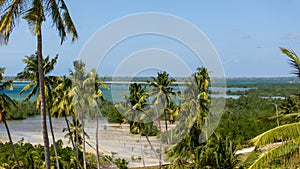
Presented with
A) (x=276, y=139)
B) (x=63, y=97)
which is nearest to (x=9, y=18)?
(x=276, y=139)

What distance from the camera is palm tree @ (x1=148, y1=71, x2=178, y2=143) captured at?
89.6 ft

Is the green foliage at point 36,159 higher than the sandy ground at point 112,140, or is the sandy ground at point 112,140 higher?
the green foliage at point 36,159

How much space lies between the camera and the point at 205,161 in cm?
1526

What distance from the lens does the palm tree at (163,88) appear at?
2731 centimetres

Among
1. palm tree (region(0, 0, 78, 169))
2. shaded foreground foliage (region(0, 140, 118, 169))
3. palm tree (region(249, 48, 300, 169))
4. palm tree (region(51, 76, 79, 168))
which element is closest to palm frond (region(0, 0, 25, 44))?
palm tree (region(0, 0, 78, 169))

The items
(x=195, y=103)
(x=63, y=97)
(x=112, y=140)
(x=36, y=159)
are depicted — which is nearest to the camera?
(x=63, y=97)

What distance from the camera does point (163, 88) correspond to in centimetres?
2756

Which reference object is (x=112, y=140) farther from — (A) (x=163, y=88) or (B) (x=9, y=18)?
(B) (x=9, y=18)

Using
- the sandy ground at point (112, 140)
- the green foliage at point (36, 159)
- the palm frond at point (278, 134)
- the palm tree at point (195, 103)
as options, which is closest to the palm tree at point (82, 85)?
the palm tree at point (195, 103)

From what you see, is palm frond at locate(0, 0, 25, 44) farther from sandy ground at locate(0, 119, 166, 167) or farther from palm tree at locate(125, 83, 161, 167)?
sandy ground at locate(0, 119, 166, 167)

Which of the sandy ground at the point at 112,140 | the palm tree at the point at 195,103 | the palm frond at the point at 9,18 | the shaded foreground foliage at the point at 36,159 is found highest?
the palm frond at the point at 9,18

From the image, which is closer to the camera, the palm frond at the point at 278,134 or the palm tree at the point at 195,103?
the palm frond at the point at 278,134

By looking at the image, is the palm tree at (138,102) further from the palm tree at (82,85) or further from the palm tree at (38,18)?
the palm tree at (38,18)

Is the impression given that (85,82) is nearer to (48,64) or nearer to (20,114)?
(48,64)
